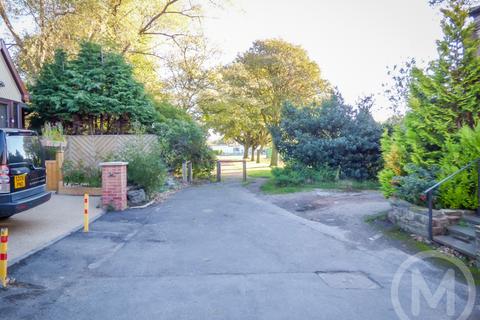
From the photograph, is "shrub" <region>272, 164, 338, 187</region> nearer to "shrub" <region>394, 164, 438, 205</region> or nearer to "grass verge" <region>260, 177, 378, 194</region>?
"grass verge" <region>260, 177, 378, 194</region>

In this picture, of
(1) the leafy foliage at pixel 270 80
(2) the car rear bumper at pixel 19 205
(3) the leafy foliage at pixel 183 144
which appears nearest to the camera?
(2) the car rear bumper at pixel 19 205

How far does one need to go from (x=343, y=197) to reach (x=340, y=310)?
8.37 m

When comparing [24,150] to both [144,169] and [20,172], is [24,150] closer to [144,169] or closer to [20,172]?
[20,172]

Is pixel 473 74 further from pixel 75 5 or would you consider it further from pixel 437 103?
pixel 75 5

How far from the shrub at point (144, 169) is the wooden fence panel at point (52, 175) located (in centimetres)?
220

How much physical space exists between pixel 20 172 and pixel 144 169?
4.85 metres

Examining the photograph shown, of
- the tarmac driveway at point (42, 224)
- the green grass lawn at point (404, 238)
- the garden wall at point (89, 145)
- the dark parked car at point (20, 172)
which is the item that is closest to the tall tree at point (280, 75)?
the garden wall at point (89, 145)

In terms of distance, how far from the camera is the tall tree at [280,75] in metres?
31.5

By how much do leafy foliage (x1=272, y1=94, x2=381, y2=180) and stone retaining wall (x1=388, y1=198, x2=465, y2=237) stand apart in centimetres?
714

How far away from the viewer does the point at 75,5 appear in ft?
59.2

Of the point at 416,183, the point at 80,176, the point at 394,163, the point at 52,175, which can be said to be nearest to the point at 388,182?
the point at 394,163

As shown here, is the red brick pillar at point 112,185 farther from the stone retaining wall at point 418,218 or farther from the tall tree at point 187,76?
the tall tree at point 187,76

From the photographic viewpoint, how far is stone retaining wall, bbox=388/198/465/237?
6.62 meters

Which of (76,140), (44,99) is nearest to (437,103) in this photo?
(76,140)
